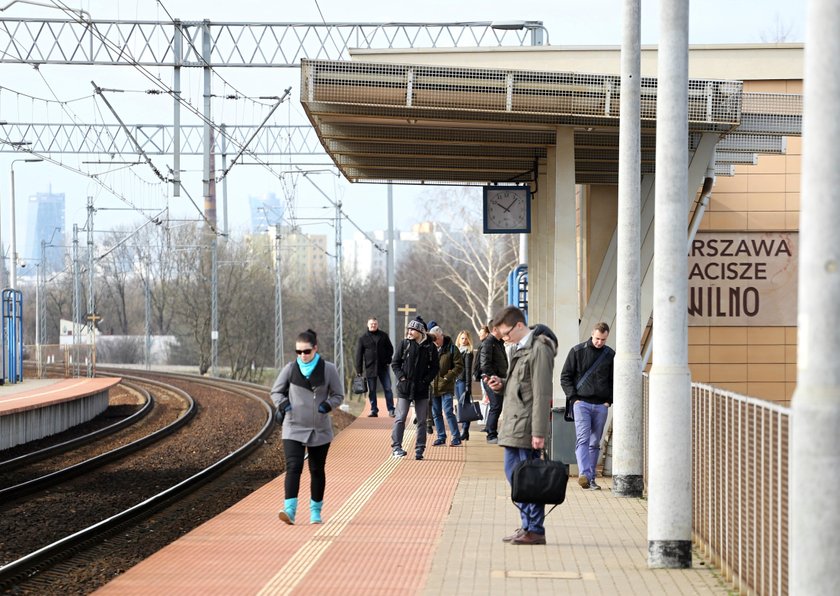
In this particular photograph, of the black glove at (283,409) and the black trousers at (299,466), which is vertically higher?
the black glove at (283,409)

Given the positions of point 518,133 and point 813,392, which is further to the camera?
point 518,133

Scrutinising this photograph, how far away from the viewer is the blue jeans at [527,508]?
33.8ft

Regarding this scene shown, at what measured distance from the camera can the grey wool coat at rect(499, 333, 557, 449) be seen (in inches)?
397

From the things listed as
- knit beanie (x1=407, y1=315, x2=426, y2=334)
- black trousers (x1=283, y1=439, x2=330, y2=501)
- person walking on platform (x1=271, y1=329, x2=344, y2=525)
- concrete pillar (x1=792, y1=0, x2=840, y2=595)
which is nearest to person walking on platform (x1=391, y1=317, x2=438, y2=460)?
knit beanie (x1=407, y1=315, x2=426, y2=334)

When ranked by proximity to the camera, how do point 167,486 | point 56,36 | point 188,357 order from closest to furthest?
point 167,486
point 56,36
point 188,357

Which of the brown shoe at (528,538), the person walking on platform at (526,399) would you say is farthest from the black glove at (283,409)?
the brown shoe at (528,538)

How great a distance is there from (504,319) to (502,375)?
253 inches

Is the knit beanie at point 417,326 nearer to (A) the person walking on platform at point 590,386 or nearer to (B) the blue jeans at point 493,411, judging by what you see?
(B) the blue jeans at point 493,411

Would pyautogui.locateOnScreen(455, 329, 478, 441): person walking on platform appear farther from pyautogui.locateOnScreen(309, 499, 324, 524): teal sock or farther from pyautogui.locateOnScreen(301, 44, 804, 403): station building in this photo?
pyautogui.locateOnScreen(309, 499, 324, 524): teal sock

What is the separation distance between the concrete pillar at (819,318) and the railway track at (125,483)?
22.7 feet

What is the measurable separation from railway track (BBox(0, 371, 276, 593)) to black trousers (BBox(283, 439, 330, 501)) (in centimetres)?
195

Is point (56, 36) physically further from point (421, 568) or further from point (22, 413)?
point (421, 568)

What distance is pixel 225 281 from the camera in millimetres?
86875

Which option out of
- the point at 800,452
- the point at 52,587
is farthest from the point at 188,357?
the point at 800,452
